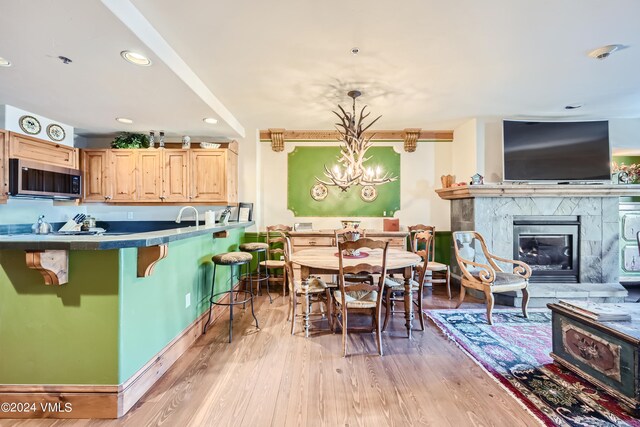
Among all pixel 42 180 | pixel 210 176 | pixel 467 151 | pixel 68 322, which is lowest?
pixel 68 322

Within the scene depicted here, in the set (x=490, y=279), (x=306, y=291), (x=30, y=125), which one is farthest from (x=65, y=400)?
(x=490, y=279)

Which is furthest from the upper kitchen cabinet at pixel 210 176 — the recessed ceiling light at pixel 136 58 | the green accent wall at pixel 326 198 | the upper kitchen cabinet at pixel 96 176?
the recessed ceiling light at pixel 136 58

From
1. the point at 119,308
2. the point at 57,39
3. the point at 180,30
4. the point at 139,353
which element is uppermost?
the point at 180,30

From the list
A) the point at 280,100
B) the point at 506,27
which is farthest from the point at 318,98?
the point at 506,27

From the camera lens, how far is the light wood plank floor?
1.66 metres

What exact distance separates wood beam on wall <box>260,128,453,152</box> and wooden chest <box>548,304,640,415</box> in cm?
332

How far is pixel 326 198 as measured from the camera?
4.90 m

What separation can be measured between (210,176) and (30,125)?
214 cm

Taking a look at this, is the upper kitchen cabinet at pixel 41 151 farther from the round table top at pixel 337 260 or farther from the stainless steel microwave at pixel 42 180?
the round table top at pixel 337 260

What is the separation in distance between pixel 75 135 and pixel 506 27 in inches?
225

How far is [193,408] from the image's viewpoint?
175cm

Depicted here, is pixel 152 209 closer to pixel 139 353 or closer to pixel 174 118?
pixel 174 118

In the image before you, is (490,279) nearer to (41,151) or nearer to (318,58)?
(318,58)

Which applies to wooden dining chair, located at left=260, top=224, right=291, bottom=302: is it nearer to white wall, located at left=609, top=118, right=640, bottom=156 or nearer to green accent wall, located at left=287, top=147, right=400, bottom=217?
green accent wall, located at left=287, top=147, right=400, bottom=217
